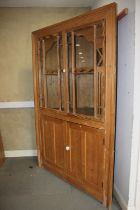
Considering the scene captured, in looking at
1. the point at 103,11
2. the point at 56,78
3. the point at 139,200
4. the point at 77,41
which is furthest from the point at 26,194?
the point at 103,11

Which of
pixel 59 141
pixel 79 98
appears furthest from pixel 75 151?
pixel 79 98

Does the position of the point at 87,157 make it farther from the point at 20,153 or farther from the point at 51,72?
the point at 20,153

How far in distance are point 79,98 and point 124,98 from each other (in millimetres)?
518

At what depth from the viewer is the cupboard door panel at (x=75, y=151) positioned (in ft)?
7.31

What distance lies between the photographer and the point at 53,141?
2596 millimetres

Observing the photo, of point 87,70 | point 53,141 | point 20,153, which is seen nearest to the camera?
point 87,70

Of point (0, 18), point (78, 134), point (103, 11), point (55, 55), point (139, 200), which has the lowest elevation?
point (139, 200)

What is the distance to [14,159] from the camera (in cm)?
322

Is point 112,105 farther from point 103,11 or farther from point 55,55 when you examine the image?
point 55,55

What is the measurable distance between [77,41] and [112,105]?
82 centimetres

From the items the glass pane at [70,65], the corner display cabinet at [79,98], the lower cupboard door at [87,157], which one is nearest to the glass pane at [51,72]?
the corner display cabinet at [79,98]

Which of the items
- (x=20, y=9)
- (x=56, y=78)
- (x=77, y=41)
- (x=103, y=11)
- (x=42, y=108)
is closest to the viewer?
(x=103, y=11)

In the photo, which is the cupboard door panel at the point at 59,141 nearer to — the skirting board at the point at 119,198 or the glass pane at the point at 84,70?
the glass pane at the point at 84,70

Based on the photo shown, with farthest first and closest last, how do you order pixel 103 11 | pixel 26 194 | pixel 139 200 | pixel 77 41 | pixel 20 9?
pixel 20 9
pixel 26 194
pixel 77 41
pixel 139 200
pixel 103 11
